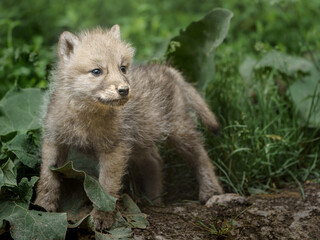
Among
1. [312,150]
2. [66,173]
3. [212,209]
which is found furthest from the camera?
[312,150]

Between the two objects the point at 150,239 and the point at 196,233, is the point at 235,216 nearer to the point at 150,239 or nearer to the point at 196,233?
the point at 196,233

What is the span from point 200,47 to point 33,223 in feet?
8.97

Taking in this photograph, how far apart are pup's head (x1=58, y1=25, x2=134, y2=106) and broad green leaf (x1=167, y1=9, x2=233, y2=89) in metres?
1.44

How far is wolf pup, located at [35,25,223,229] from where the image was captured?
357 cm

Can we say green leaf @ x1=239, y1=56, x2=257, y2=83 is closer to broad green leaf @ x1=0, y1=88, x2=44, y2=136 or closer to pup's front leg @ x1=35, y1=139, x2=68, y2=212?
broad green leaf @ x1=0, y1=88, x2=44, y2=136

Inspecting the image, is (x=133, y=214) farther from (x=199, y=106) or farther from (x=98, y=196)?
(x=199, y=106)

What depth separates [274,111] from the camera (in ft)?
16.6

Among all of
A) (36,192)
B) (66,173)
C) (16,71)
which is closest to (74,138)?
(66,173)

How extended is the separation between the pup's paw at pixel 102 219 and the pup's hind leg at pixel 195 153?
111cm

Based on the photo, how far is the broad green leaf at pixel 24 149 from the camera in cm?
398

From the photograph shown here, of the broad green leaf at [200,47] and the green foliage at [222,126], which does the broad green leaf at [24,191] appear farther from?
the broad green leaf at [200,47]

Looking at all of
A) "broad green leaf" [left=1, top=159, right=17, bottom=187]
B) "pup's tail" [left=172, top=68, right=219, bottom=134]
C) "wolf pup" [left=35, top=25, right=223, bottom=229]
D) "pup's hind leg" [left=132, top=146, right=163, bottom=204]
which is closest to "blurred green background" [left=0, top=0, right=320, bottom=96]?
"pup's tail" [left=172, top=68, right=219, bottom=134]

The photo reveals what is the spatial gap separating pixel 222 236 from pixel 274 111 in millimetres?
1864

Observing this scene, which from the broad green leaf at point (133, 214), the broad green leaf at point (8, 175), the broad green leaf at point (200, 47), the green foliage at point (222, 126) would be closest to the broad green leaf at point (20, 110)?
the green foliage at point (222, 126)
